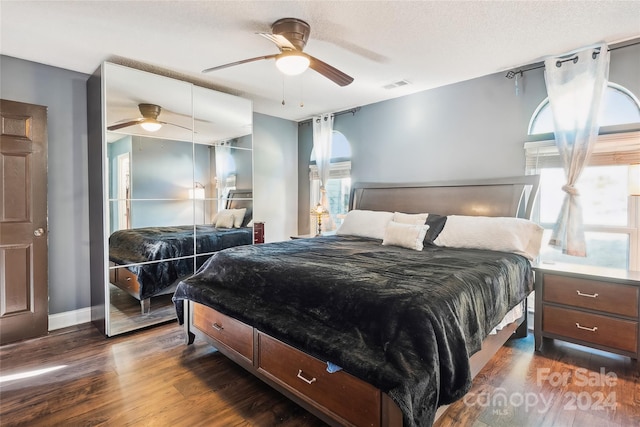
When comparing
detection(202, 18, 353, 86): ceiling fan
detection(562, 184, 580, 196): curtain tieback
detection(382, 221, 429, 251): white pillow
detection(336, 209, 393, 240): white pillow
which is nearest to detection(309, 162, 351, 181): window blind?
detection(336, 209, 393, 240): white pillow

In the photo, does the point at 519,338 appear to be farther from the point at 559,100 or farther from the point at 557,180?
the point at 559,100

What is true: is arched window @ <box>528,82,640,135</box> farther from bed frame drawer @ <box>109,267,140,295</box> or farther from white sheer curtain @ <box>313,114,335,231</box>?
bed frame drawer @ <box>109,267,140,295</box>

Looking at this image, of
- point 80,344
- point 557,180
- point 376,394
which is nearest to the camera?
point 376,394

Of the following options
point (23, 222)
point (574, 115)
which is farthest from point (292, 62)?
point (23, 222)

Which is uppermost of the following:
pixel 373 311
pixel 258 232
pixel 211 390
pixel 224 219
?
pixel 224 219

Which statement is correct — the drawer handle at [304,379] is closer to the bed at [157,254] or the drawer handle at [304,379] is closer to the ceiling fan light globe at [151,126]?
the bed at [157,254]

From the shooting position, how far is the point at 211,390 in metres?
2.22

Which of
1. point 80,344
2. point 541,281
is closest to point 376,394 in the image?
point 541,281

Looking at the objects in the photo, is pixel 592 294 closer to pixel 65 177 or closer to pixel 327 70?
pixel 327 70

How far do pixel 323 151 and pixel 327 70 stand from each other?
99.7 inches

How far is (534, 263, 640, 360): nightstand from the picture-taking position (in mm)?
2396

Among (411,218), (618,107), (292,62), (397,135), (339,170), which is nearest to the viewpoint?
(292,62)

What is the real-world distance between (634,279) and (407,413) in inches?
86.7

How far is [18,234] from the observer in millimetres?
3053
